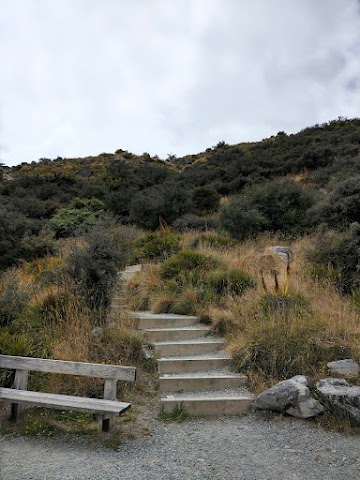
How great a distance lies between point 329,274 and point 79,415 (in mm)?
5046

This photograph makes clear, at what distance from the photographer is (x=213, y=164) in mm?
30328

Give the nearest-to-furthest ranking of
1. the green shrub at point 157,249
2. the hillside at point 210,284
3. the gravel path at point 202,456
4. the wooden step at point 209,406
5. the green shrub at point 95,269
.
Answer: the gravel path at point 202,456, the wooden step at point 209,406, the hillside at point 210,284, the green shrub at point 95,269, the green shrub at point 157,249

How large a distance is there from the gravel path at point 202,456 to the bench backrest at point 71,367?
67cm

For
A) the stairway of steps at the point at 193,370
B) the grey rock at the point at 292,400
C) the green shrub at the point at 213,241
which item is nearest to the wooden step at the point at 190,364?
the stairway of steps at the point at 193,370

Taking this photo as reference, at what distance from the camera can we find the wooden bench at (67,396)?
3914 mm

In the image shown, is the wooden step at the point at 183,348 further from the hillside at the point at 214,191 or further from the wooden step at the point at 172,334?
the hillside at the point at 214,191

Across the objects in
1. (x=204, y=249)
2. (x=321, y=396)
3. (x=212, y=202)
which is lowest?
(x=321, y=396)

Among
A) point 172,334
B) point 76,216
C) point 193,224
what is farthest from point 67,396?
point 76,216

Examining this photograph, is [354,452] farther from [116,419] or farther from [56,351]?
[56,351]

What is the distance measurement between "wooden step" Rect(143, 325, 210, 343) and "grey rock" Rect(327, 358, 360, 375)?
2.10m

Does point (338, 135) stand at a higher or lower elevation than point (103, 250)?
higher

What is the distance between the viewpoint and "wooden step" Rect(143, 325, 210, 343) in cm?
617

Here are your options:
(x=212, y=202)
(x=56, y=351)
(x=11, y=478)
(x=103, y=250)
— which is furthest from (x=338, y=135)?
(x=11, y=478)

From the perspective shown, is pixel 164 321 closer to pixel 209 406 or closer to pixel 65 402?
pixel 209 406
